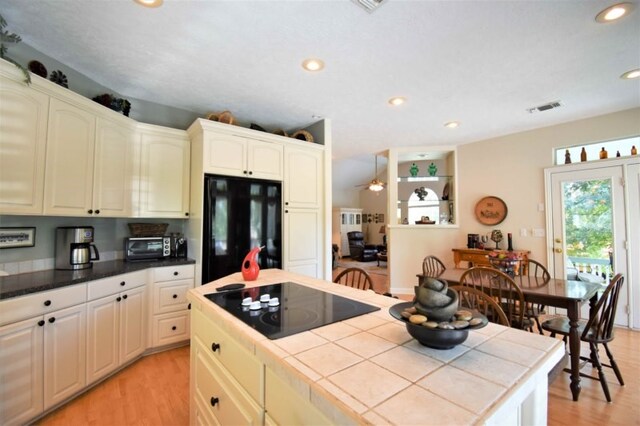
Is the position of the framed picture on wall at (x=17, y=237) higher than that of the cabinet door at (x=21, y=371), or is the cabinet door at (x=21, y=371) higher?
the framed picture on wall at (x=17, y=237)

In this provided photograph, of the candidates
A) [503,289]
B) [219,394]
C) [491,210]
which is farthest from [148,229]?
[491,210]

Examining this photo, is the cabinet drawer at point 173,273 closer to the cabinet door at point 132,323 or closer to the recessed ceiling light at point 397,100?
the cabinet door at point 132,323

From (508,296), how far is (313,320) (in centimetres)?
193

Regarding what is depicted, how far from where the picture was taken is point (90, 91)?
2.62m

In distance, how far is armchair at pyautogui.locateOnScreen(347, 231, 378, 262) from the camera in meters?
9.90

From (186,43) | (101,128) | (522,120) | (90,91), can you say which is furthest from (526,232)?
(90,91)

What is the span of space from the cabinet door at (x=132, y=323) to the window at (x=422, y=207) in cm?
418

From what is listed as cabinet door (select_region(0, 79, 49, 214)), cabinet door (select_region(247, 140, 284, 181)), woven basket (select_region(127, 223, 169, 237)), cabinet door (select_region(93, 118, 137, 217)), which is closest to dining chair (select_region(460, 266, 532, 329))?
cabinet door (select_region(247, 140, 284, 181))

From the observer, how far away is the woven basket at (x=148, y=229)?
9.37ft

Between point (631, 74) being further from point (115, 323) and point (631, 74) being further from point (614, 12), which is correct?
point (115, 323)

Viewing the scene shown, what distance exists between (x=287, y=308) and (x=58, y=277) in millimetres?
1857

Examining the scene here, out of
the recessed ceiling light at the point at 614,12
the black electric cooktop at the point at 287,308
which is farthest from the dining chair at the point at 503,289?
the recessed ceiling light at the point at 614,12

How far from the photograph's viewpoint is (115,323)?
2281 millimetres

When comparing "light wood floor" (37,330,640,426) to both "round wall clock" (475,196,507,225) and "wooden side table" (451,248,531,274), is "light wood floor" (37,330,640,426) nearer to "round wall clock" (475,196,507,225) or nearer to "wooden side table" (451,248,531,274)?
"wooden side table" (451,248,531,274)
